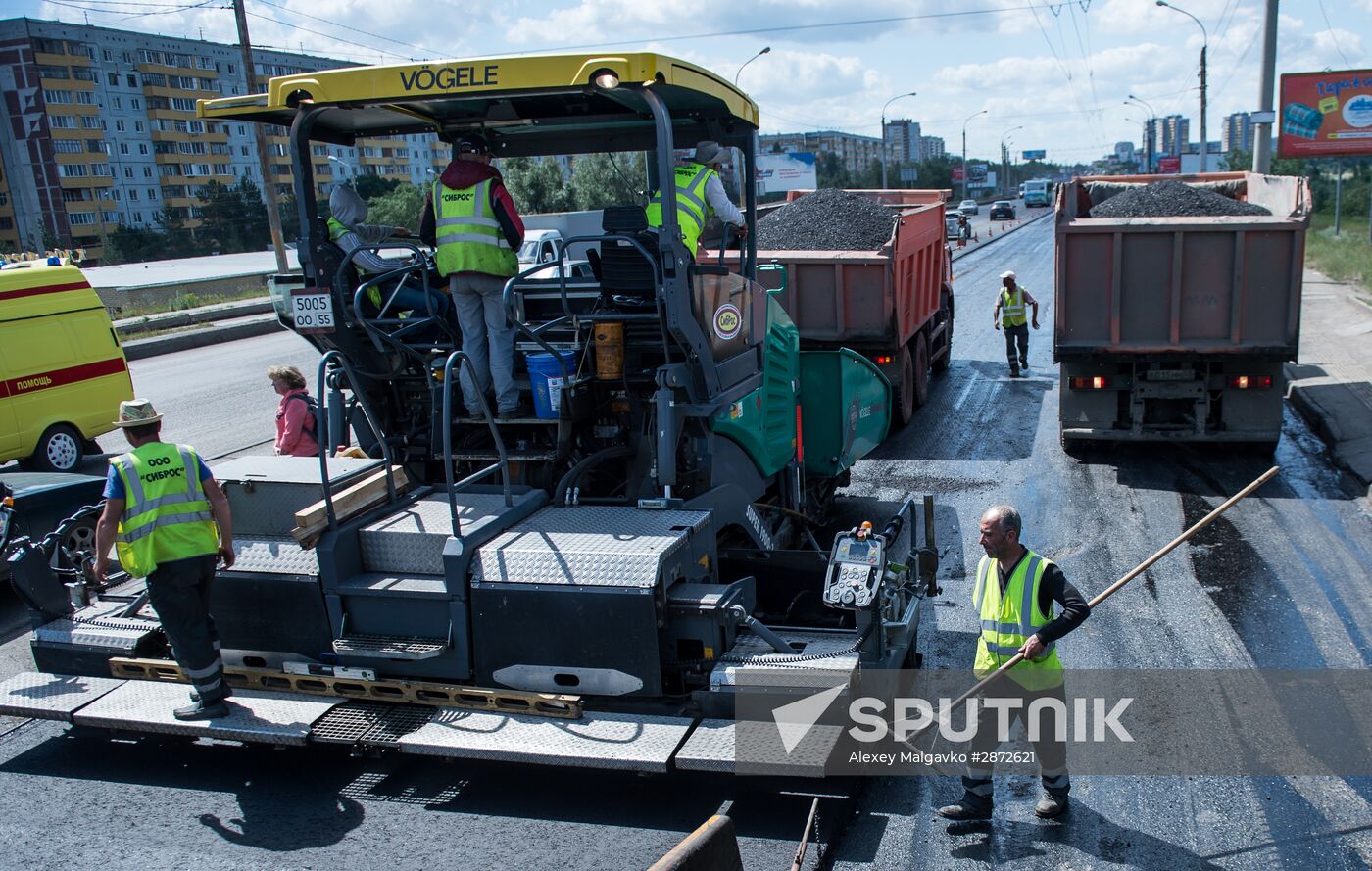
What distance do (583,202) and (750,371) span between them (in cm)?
2200

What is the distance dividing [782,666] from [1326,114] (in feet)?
112

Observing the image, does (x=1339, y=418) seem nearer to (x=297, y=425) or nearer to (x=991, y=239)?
(x=297, y=425)

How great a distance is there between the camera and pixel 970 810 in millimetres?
4387

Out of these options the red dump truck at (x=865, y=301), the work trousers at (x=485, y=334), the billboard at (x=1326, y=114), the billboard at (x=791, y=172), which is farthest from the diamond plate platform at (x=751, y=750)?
the billboard at (x=791, y=172)

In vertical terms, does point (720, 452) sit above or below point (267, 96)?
below

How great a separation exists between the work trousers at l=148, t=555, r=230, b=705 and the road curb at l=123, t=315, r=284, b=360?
51.7 feet

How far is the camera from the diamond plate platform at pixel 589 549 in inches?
177

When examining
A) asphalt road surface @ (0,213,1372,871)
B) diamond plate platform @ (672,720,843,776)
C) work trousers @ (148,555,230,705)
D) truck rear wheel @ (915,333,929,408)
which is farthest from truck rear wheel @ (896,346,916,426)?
work trousers @ (148,555,230,705)

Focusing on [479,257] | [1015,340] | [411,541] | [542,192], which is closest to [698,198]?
[479,257]

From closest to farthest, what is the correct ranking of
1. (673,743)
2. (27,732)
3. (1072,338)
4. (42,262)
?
(673,743) → (27,732) → (1072,338) → (42,262)

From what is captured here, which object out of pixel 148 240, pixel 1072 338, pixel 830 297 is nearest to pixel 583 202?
pixel 830 297

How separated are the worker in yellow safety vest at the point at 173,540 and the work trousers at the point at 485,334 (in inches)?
52.1

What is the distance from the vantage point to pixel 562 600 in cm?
454

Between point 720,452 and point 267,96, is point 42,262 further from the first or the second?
point 720,452
